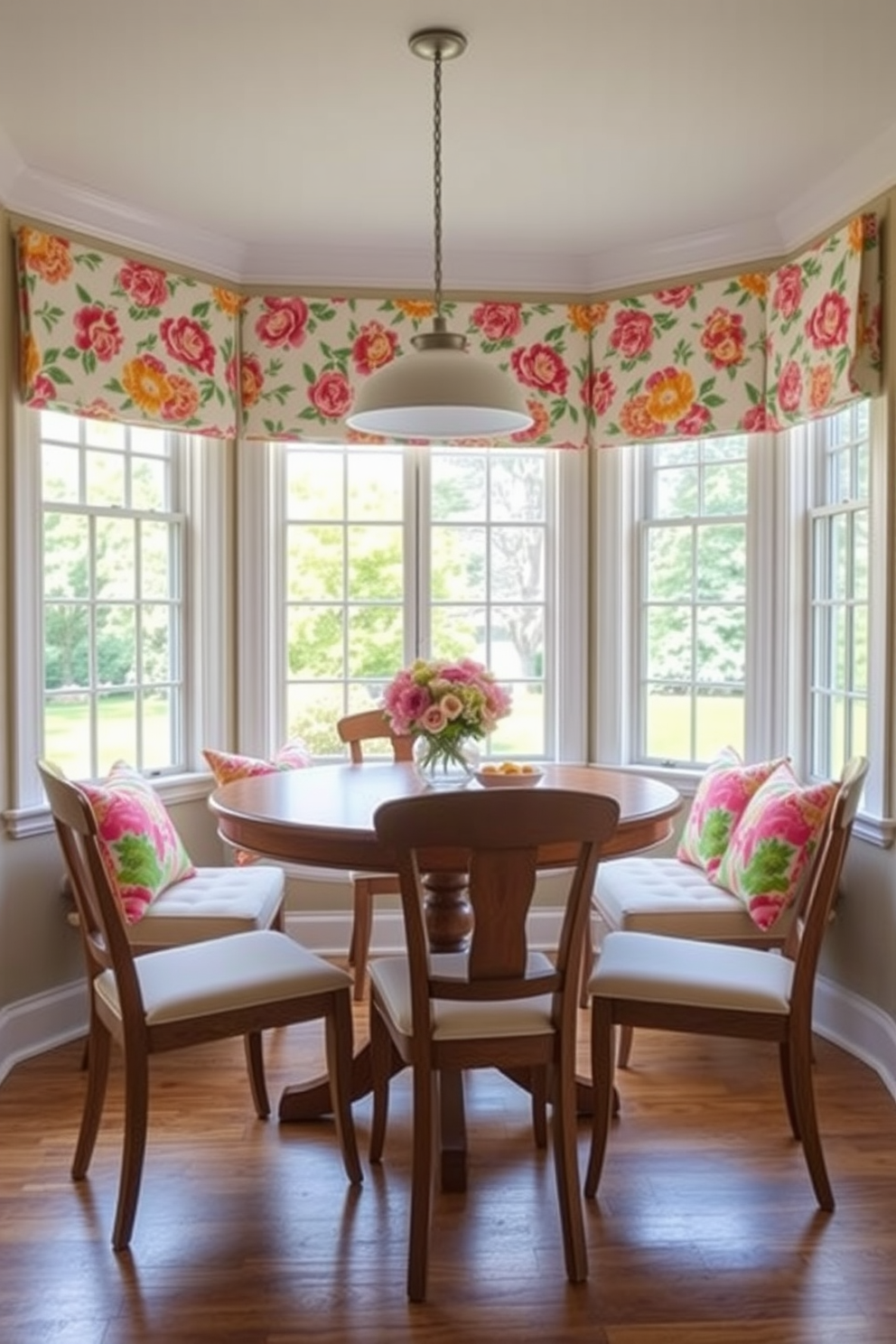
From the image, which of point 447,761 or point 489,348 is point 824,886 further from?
point 489,348

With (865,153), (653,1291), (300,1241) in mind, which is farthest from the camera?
(865,153)

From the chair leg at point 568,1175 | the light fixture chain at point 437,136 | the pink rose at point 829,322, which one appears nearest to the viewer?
the chair leg at point 568,1175

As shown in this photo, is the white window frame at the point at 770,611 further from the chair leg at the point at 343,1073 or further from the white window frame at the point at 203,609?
the chair leg at the point at 343,1073

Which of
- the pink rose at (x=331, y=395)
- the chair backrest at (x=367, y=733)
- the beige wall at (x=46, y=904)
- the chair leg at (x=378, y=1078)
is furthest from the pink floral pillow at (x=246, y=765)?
the pink rose at (x=331, y=395)

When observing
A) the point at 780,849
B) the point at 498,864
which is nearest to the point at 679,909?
the point at 780,849

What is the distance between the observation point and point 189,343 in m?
3.91

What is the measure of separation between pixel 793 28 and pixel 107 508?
8.16ft

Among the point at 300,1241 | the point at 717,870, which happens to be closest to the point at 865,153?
the point at 717,870

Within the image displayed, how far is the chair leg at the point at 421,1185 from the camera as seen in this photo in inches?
84.4

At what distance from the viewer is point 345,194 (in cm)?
358

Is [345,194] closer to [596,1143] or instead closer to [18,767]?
[18,767]

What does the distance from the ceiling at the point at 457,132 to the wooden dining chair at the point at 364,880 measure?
1.61 meters

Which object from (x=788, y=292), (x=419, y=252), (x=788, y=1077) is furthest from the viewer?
(x=419, y=252)

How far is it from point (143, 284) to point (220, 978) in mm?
2390
